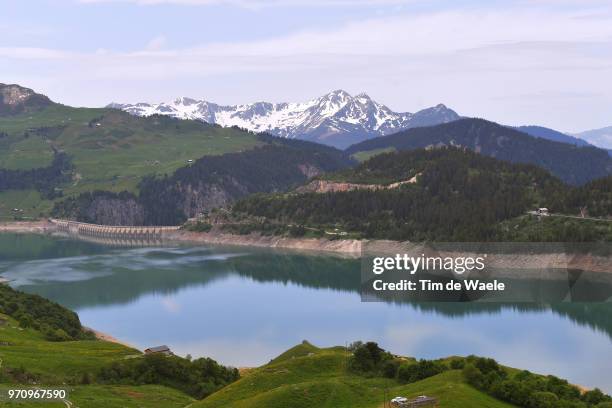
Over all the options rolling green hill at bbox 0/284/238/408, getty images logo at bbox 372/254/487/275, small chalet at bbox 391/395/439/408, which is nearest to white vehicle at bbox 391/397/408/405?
small chalet at bbox 391/395/439/408

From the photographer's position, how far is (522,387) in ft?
182

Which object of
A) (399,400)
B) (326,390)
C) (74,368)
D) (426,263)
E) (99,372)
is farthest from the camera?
(426,263)

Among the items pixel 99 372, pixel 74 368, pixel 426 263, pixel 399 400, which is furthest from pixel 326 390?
pixel 426 263

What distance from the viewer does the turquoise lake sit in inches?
4026

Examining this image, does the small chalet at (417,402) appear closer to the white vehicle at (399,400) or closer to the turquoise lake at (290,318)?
the white vehicle at (399,400)

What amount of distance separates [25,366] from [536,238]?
131 meters

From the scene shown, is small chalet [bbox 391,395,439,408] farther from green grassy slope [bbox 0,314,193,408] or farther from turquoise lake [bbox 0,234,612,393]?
turquoise lake [bbox 0,234,612,393]

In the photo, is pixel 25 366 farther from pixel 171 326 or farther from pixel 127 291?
pixel 127 291

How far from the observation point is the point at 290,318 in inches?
5113

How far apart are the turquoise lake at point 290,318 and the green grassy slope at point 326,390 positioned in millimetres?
32886

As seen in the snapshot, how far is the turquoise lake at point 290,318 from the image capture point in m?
102

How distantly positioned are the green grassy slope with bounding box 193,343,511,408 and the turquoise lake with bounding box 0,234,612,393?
3289 cm

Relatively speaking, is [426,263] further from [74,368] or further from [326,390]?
[326,390]

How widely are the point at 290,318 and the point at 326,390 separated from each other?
73.3 meters
